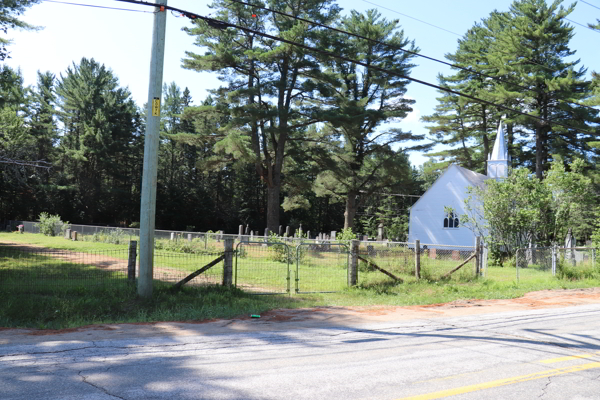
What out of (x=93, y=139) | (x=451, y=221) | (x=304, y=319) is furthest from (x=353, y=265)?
(x=93, y=139)

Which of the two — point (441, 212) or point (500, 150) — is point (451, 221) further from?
point (500, 150)

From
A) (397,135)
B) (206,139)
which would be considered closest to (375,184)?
(397,135)

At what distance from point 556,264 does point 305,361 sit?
15.7 m

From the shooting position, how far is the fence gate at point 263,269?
13.5 metres

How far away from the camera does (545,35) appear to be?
41062mm

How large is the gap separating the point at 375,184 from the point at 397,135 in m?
4.85

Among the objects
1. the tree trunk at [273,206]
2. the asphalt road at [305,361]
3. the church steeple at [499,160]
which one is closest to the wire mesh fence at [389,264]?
the asphalt road at [305,361]

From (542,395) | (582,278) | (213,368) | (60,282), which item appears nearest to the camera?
(542,395)

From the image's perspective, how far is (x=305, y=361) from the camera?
6.26m

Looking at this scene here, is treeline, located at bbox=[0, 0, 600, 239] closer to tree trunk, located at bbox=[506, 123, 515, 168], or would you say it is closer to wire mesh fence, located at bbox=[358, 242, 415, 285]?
tree trunk, located at bbox=[506, 123, 515, 168]

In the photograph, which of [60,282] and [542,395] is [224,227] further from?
[542,395]

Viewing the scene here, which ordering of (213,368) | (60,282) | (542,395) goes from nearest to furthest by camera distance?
(542,395) < (213,368) < (60,282)

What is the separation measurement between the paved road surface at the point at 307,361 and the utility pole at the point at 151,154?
1.98m

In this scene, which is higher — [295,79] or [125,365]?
[295,79]
